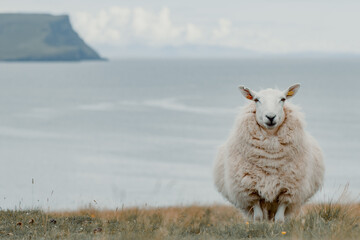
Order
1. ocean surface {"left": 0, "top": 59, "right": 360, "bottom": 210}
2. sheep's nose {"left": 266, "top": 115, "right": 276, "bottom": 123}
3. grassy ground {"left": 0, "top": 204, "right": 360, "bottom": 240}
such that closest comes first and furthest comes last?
grassy ground {"left": 0, "top": 204, "right": 360, "bottom": 240}
sheep's nose {"left": 266, "top": 115, "right": 276, "bottom": 123}
ocean surface {"left": 0, "top": 59, "right": 360, "bottom": 210}

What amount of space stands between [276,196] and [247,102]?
5.26 ft

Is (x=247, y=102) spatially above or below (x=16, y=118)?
above

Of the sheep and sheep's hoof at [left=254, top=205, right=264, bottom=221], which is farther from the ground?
the sheep

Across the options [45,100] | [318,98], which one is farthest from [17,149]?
[318,98]

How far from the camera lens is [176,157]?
3644 centimetres

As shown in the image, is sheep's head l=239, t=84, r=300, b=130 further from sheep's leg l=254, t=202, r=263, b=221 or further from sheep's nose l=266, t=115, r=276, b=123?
sheep's leg l=254, t=202, r=263, b=221

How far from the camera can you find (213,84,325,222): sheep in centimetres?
812

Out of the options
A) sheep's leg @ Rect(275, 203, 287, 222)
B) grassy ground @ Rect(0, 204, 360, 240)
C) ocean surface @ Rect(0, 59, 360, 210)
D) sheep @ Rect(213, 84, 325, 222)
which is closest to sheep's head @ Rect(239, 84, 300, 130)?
sheep @ Rect(213, 84, 325, 222)

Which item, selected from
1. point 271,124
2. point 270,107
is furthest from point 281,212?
point 270,107

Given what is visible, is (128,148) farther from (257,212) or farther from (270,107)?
(270,107)

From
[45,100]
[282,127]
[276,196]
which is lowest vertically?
[45,100]

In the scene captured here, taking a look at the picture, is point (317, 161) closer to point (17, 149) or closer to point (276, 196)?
point (276, 196)

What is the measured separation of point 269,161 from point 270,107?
77 centimetres

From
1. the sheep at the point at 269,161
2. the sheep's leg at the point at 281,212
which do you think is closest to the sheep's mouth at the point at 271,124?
the sheep at the point at 269,161
